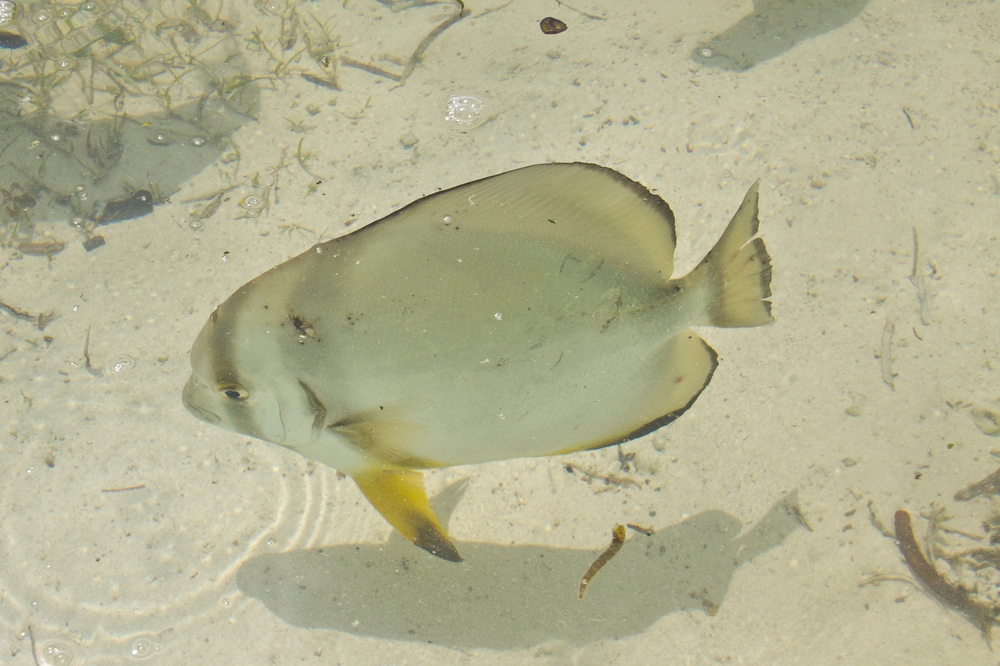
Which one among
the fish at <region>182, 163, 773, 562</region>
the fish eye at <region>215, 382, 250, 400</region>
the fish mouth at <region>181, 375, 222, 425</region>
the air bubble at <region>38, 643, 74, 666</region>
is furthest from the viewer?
the air bubble at <region>38, 643, 74, 666</region>

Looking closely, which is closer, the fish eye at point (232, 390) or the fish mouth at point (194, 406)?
the fish eye at point (232, 390)

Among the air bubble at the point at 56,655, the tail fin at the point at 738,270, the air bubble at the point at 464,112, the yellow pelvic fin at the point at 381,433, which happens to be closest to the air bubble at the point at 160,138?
the air bubble at the point at 464,112

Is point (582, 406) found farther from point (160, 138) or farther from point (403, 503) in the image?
point (160, 138)

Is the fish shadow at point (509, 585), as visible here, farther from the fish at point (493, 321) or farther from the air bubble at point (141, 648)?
the fish at point (493, 321)

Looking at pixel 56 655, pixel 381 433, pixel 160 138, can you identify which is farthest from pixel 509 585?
pixel 160 138

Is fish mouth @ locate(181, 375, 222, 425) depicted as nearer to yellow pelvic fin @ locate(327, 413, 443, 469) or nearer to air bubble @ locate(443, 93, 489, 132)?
yellow pelvic fin @ locate(327, 413, 443, 469)

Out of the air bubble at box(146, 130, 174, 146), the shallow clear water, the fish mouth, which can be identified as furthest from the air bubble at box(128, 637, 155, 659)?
the air bubble at box(146, 130, 174, 146)

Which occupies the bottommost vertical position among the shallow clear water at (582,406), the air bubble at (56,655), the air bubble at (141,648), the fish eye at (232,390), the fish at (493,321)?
the air bubble at (56,655)

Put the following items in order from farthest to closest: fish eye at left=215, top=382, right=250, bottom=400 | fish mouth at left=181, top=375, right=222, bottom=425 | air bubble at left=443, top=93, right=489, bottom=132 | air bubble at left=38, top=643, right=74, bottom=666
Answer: air bubble at left=443, top=93, right=489, bottom=132 < air bubble at left=38, top=643, right=74, bottom=666 < fish mouth at left=181, top=375, right=222, bottom=425 < fish eye at left=215, top=382, right=250, bottom=400
